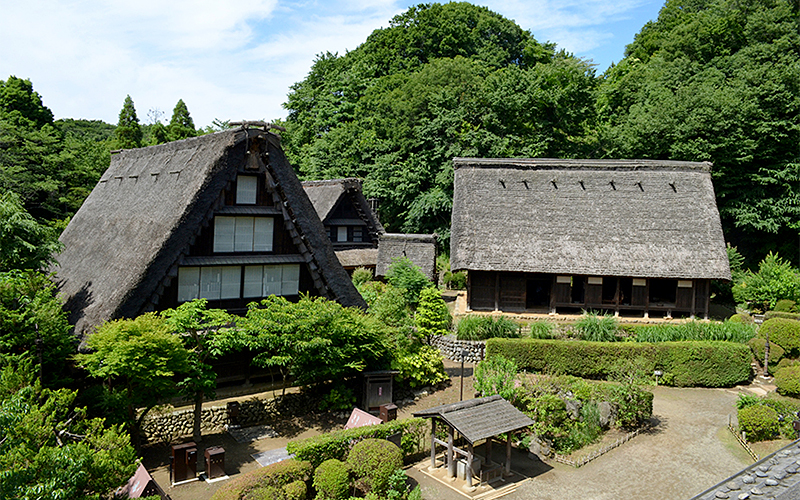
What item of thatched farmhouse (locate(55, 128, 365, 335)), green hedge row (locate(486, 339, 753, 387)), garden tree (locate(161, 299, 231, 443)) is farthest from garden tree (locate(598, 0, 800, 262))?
garden tree (locate(161, 299, 231, 443))

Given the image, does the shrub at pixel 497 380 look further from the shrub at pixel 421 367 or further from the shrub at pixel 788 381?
the shrub at pixel 788 381

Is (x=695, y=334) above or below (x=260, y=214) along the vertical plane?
below

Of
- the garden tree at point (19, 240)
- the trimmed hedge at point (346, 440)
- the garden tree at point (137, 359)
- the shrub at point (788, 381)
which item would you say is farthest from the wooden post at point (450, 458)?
the shrub at point (788, 381)

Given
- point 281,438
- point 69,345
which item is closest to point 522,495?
point 281,438

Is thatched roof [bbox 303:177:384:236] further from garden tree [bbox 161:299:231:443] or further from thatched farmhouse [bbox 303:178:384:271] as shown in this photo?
garden tree [bbox 161:299:231:443]

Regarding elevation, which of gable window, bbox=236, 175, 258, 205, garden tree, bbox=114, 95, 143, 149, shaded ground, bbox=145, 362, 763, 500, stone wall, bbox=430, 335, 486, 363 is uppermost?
garden tree, bbox=114, 95, 143, 149

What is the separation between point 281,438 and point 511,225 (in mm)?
17748

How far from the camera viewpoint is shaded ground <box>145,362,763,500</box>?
13977mm

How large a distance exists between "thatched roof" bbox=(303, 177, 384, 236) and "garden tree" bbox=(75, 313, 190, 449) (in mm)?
23507

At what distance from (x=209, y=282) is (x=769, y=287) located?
30230 mm

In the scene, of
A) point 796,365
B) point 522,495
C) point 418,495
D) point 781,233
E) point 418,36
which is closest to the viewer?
point 418,495

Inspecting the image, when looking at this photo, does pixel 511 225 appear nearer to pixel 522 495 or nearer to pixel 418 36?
pixel 522 495

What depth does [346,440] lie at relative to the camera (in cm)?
1413

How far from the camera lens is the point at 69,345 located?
1498 centimetres
